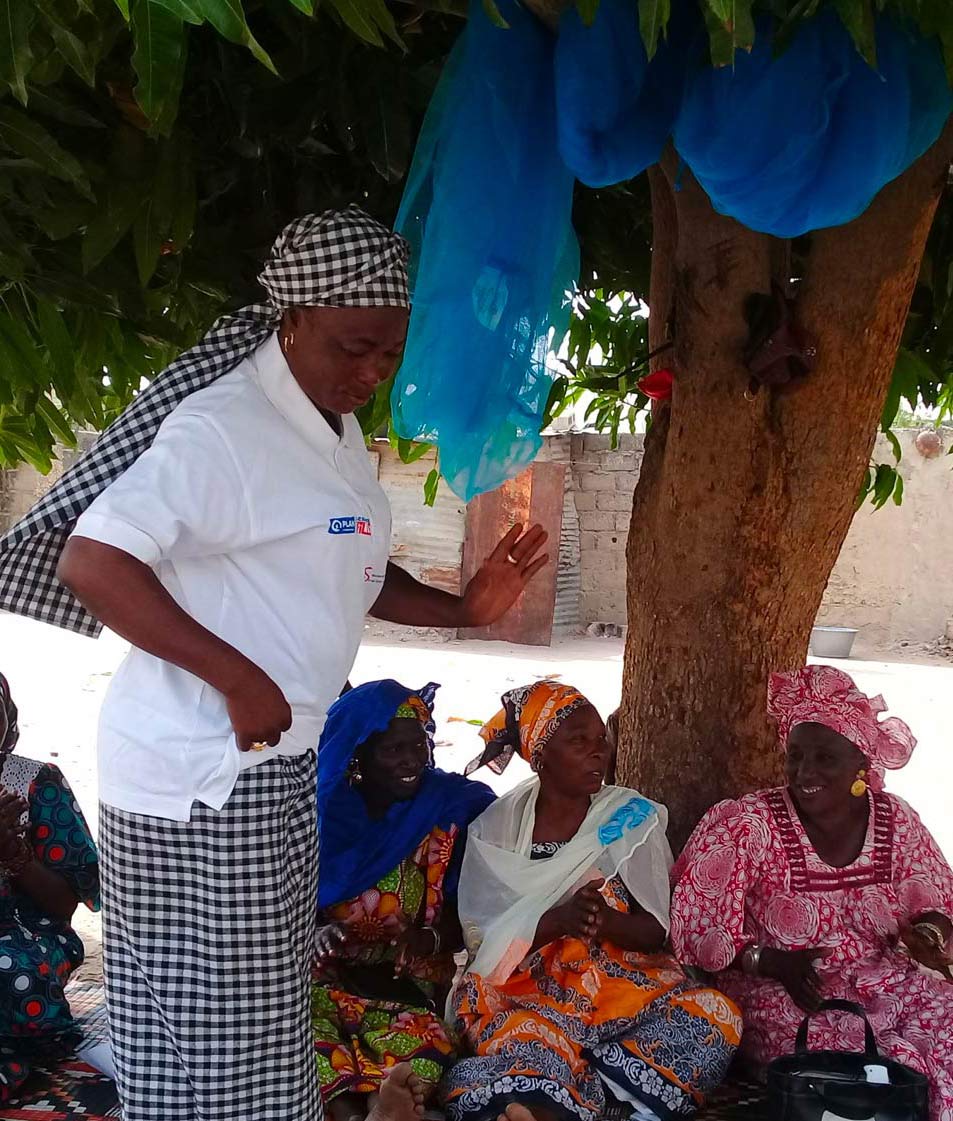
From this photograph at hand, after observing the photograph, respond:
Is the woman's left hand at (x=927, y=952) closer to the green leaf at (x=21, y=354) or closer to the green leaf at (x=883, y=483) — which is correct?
the green leaf at (x=883, y=483)

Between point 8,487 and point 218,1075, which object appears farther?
point 8,487

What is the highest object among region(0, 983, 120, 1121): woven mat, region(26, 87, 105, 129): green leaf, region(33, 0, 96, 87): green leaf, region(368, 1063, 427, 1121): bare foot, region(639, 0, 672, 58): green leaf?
region(26, 87, 105, 129): green leaf

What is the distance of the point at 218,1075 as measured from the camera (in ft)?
6.01

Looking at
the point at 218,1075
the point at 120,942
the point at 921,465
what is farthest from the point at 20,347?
Answer: the point at 921,465

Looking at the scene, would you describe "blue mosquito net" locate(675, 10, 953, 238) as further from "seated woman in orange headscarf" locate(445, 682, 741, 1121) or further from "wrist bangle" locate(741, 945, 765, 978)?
"wrist bangle" locate(741, 945, 765, 978)

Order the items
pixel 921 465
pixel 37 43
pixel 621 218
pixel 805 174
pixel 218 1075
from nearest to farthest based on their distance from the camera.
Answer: pixel 37 43 < pixel 218 1075 < pixel 805 174 < pixel 621 218 < pixel 921 465

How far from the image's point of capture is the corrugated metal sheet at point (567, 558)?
12312mm

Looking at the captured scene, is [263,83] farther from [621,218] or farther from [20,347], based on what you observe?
[621,218]

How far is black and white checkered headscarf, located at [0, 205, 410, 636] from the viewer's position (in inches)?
72.5

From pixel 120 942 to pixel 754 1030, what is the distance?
147 centimetres

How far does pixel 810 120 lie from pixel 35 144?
1.25 metres

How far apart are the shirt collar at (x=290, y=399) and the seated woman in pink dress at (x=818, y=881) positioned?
1.29m

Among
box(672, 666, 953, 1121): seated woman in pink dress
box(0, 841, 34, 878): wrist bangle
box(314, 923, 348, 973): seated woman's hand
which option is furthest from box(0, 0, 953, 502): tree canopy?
box(314, 923, 348, 973): seated woman's hand

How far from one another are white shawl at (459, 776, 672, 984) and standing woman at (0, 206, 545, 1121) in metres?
0.77
